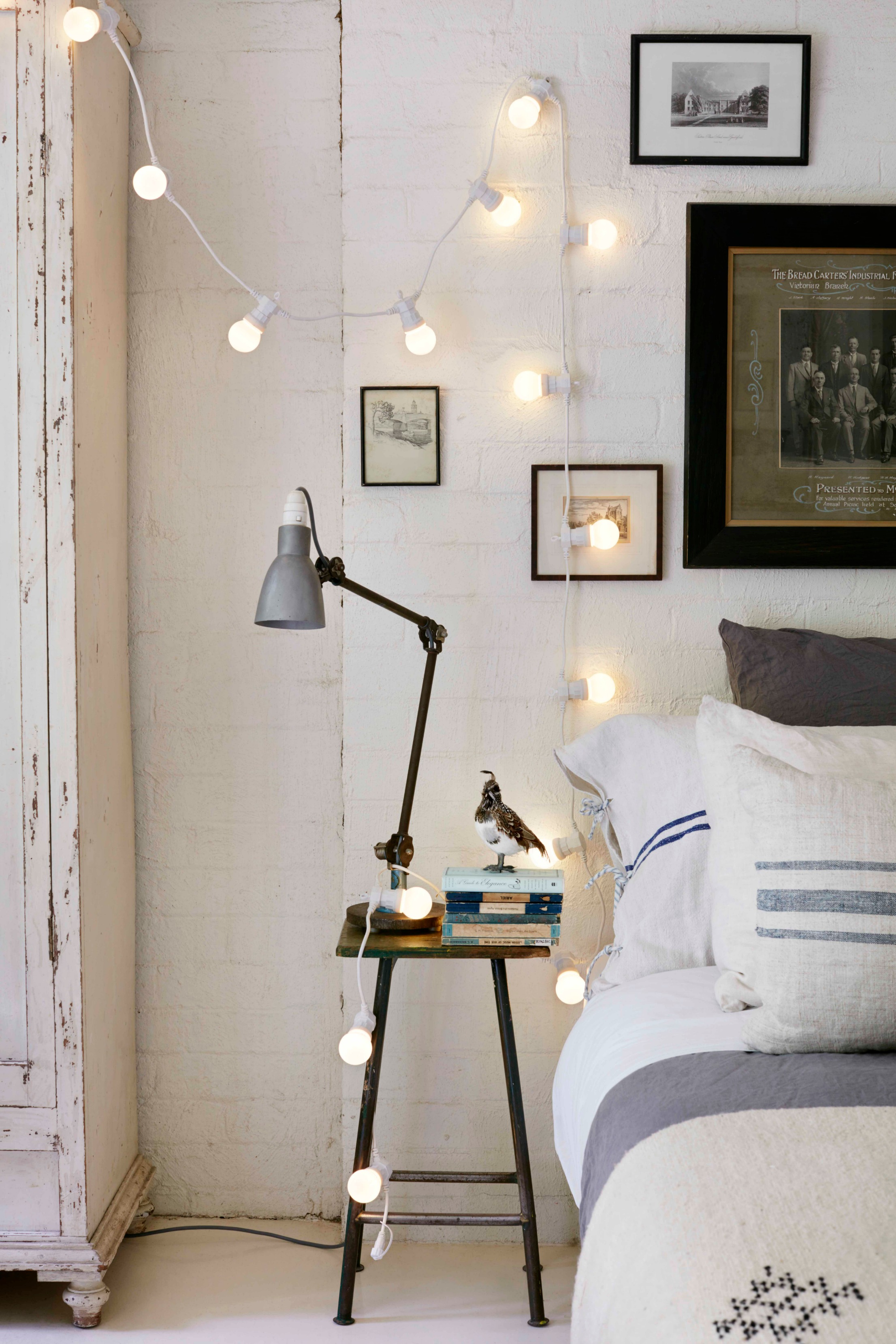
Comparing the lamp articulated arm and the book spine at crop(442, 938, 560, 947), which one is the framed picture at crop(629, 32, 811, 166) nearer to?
the lamp articulated arm

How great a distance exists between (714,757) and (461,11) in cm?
150

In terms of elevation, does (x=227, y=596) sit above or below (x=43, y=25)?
below

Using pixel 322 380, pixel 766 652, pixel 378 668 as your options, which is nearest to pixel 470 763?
pixel 378 668

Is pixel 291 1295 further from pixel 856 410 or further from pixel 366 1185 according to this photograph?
pixel 856 410

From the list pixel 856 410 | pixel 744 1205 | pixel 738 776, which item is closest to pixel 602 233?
A: pixel 856 410

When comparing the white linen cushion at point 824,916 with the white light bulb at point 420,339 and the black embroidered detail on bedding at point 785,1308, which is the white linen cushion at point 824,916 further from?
the white light bulb at point 420,339

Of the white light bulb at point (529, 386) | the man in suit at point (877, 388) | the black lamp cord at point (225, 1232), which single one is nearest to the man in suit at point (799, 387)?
the man in suit at point (877, 388)

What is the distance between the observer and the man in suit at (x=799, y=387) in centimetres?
186

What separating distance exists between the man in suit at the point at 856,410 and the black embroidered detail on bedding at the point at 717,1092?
119 centimetres

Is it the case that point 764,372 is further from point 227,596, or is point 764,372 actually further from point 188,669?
point 188,669

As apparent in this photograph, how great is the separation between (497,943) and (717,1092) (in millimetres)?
586

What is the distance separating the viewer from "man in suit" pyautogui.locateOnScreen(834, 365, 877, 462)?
187cm

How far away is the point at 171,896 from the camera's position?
1999 millimetres

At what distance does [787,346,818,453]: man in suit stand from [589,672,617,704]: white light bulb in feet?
1.89
